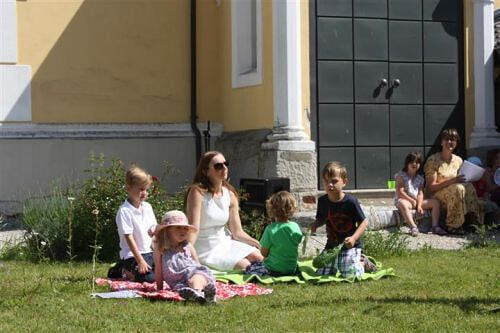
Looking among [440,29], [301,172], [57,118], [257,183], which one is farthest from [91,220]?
[440,29]

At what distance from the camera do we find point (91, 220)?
9.37 m

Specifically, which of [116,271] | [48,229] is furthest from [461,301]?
[48,229]

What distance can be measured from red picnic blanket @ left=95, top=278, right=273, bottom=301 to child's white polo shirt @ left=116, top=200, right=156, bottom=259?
35 centimetres

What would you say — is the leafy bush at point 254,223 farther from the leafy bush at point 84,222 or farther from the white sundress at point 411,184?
the white sundress at point 411,184

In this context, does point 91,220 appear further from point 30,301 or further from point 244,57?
point 244,57

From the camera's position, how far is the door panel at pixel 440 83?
41.8ft

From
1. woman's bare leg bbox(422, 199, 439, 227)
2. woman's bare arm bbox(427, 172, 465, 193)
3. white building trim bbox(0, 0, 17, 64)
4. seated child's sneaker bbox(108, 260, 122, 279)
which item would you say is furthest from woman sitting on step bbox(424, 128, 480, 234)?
white building trim bbox(0, 0, 17, 64)

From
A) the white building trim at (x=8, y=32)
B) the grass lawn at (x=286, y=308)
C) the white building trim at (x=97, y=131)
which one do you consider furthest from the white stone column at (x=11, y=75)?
the grass lawn at (x=286, y=308)

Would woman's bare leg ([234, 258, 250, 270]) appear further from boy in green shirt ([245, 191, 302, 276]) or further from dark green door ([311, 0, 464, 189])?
dark green door ([311, 0, 464, 189])

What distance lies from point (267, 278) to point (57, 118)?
6.11m

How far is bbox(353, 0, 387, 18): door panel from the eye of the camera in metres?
12.4

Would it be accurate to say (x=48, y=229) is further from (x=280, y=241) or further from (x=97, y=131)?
(x=97, y=131)

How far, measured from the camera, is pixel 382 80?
12.4 m

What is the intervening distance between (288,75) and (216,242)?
3.92 m
